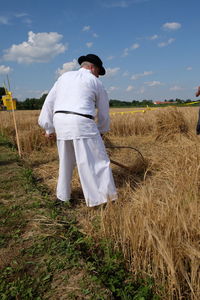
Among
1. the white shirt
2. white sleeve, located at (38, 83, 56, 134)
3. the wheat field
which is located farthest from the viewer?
white sleeve, located at (38, 83, 56, 134)

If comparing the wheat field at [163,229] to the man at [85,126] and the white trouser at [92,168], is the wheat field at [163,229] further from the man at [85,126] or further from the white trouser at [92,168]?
the man at [85,126]

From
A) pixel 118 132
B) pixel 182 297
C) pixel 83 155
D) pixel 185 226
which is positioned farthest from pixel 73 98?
pixel 118 132

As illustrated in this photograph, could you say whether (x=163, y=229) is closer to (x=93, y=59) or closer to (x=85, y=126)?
(x=85, y=126)

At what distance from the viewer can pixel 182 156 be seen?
120 inches

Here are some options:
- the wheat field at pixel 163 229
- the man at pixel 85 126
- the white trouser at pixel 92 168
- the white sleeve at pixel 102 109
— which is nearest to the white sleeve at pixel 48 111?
the man at pixel 85 126

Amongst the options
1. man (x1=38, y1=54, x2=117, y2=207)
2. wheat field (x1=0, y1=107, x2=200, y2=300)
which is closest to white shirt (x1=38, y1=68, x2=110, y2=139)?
man (x1=38, y1=54, x2=117, y2=207)

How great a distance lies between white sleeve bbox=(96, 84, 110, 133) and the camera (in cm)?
256

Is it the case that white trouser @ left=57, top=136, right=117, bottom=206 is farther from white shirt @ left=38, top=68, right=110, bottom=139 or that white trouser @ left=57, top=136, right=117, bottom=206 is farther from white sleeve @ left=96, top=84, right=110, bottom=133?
white sleeve @ left=96, top=84, right=110, bottom=133

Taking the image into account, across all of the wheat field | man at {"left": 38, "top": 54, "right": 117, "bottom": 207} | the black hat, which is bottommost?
the wheat field

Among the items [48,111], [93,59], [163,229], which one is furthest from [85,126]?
[163,229]

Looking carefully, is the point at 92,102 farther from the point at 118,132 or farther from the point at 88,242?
the point at 118,132

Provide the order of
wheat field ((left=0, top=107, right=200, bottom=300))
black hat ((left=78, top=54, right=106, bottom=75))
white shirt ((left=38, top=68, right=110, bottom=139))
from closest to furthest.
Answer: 1. wheat field ((left=0, top=107, right=200, bottom=300))
2. white shirt ((left=38, top=68, right=110, bottom=139))
3. black hat ((left=78, top=54, right=106, bottom=75))

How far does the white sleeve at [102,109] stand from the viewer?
101 inches

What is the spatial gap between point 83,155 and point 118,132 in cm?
532
